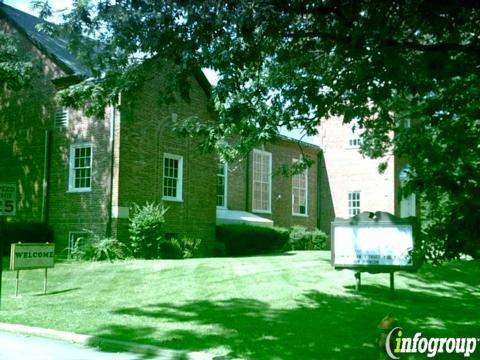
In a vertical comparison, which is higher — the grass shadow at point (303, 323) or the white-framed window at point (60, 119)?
the white-framed window at point (60, 119)

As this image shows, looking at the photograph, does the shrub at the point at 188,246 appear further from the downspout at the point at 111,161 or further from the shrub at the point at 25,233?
the shrub at the point at 25,233

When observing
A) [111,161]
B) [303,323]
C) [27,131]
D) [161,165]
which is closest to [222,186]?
[161,165]

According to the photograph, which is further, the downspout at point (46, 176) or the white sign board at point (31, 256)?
the downspout at point (46, 176)

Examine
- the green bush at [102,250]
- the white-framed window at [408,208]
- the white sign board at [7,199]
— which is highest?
the white-framed window at [408,208]

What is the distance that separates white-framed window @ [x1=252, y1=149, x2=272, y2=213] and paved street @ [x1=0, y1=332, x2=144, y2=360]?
2022cm

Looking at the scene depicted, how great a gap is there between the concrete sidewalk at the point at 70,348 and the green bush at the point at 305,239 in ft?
66.1

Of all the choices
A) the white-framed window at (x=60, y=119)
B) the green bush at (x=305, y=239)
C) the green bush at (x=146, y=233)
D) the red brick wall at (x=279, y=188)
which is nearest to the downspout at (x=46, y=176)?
the white-framed window at (x=60, y=119)

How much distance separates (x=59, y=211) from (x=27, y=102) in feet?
15.8

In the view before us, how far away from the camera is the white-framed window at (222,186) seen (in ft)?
86.5

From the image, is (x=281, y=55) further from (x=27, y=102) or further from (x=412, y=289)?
(x=27, y=102)

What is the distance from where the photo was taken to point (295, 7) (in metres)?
8.34

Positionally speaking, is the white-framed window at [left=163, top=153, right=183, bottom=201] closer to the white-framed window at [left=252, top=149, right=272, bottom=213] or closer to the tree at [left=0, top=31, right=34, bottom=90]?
the tree at [left=0, top=31, right=34, bottom=90]

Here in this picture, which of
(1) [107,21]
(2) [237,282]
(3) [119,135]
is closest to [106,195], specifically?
(3) [119,135]

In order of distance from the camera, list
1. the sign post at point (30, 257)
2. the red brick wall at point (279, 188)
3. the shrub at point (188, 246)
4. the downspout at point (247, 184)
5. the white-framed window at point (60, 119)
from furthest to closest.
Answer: the downspout at point (247, 184) < the red brick wall at point (279, 188) < the white-framed window at point (60, 119) < the shrub at point (188, 246) < the sign post at point (30, 257)
